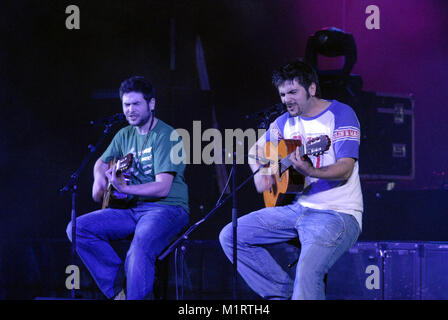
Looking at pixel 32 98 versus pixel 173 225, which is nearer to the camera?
pixel 173 225

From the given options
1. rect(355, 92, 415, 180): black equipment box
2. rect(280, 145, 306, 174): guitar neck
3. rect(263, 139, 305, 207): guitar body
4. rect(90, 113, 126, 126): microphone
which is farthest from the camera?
rect(355, 92, 415, 180): black equipment box

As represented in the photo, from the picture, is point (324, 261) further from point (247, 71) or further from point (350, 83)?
point (247, 71)

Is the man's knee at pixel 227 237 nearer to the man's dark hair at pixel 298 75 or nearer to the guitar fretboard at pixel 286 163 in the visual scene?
the guitar fretboard at pixel 286 163

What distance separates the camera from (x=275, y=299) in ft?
12.5

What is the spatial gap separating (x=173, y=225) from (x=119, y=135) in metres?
0.98

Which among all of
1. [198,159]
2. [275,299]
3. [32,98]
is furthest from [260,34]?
[275,299]

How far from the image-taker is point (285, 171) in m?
3.98

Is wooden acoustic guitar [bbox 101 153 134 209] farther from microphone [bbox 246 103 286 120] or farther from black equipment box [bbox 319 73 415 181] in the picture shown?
black equipment box [bbox 319 73 415 181]

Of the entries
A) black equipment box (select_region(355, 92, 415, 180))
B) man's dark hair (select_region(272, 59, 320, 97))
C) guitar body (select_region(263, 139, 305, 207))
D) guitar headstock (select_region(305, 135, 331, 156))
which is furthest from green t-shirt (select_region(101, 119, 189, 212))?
black equipment box (select_region(355, 92, 415, 180))

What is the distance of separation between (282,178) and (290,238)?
418 millimetres

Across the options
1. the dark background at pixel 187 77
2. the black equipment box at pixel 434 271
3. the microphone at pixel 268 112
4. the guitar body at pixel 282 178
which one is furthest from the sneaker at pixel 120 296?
the black equipment box at pixel 434 271

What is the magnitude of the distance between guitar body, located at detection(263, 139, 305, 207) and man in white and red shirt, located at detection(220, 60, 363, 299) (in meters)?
0.05

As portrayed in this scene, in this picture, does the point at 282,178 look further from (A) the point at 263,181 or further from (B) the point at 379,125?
(B) the point at 379,125

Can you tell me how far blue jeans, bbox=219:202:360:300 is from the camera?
11.3 feet
